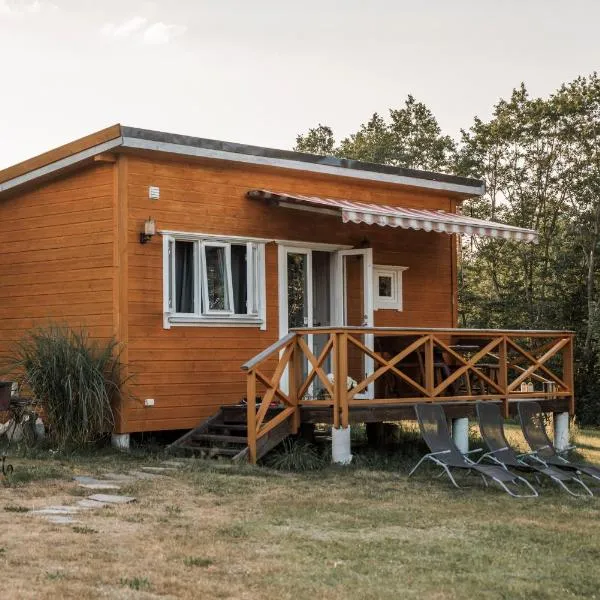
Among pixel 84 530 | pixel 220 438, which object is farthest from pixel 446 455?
pixel 84 530

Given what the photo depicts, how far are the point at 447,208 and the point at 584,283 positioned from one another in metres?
13.4

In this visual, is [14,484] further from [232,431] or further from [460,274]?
[460,274]

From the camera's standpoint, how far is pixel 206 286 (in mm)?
13016

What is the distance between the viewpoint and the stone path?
26.4 ft

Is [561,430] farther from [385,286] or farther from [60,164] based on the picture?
[60,164]

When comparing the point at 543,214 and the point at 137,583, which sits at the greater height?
the point at 543,214

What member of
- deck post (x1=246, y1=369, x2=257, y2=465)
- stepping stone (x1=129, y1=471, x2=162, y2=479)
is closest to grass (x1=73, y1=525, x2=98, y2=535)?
stepping stone (x1=129, y1=471, x2=162, y2=479)

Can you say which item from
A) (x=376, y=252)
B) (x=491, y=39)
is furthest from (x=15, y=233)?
(x=491, y=39)

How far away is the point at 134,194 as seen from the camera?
40.8 ft

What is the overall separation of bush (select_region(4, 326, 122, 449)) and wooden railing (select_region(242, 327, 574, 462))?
1.82m

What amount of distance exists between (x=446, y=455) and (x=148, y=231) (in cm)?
442

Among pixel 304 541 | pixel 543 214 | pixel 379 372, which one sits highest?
pixel 543 214

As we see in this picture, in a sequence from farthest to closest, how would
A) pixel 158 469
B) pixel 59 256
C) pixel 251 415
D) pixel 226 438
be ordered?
pixel 59 256 → pixel 226 438 → pixel 251 415 → pixel 158 469

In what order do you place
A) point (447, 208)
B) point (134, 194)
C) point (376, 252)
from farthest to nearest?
point (447, 208) < point (376, 252) < point (134, 194)
